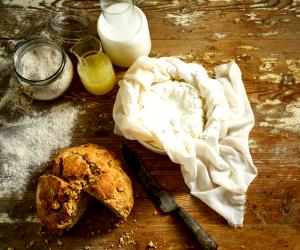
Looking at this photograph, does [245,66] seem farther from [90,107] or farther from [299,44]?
[90,107]

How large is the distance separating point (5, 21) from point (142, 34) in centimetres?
49

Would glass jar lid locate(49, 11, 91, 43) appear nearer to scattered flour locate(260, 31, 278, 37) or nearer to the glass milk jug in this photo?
the glass milk jug

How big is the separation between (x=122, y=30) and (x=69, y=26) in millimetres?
233

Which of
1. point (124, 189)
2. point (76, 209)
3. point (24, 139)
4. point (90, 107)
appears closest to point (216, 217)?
point (124, 189)

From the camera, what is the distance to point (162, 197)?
3.85 ft

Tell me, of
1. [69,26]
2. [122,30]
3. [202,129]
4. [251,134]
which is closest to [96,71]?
[122,30]

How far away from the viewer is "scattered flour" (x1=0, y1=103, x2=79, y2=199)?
1247 millimetres

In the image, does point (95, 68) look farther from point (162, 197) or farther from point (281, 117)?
point (281, 117)

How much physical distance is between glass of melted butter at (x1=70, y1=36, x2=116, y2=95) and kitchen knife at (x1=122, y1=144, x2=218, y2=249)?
20 cm

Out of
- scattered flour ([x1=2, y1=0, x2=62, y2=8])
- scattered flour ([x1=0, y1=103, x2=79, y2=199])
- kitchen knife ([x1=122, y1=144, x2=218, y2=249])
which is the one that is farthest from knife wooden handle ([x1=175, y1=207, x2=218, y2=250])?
scattered flour ([x1=2, y1=0, x2=62, y2=8])

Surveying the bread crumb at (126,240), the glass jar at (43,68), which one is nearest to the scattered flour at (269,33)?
the glass jar at (43,68)

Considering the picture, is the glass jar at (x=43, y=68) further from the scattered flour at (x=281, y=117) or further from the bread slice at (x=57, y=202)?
the scattered flour at (x=281, y=117)

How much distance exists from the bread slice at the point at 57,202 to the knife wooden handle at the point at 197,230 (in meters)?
0.26

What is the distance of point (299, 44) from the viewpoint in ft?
4.45
